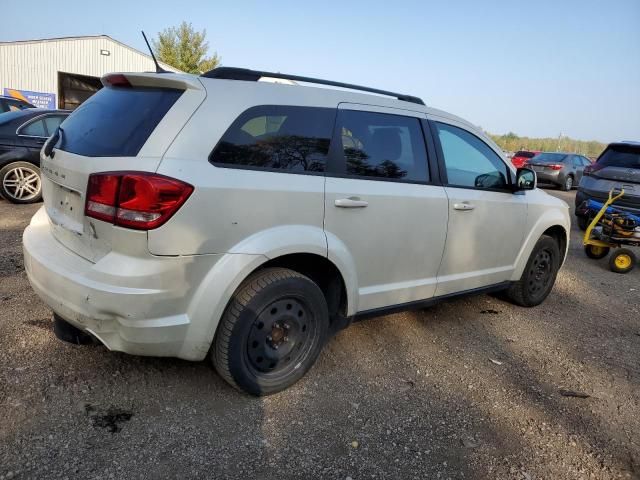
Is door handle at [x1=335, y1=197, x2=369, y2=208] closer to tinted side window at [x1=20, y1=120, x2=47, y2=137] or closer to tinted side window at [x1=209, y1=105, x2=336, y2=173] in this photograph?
tinted side window at [x1=209, y1=105, x2=336, y2=173]

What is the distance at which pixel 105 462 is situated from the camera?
7.46ft

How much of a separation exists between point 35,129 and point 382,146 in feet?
21.8

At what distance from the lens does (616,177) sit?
8508 millimetres

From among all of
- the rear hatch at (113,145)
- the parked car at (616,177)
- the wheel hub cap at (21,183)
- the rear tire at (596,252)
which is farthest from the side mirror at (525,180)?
the wheel hub cap at (21,183)

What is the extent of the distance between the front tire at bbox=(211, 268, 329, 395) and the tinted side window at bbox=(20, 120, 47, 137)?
260 inches

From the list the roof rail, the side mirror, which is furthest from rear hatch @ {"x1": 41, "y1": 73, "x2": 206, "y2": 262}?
the side mirror

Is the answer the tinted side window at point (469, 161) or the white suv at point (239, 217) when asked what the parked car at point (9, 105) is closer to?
the white suv at point (239, 217)

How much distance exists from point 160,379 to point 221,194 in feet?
4.19

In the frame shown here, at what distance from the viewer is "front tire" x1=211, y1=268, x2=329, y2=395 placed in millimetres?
2662

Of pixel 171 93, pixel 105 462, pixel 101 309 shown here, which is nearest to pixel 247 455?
pixel 105 462

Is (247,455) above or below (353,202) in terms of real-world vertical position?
below

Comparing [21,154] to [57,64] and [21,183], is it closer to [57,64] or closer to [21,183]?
[21,183]

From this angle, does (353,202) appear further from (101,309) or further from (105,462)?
(105,462)

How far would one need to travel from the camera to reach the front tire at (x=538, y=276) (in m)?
4.67
